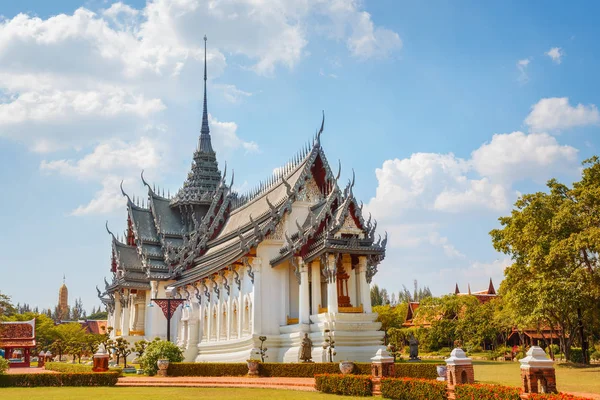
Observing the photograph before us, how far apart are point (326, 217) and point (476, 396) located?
1354 cm

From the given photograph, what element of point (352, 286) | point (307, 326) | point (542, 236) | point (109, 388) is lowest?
point (109, 388)

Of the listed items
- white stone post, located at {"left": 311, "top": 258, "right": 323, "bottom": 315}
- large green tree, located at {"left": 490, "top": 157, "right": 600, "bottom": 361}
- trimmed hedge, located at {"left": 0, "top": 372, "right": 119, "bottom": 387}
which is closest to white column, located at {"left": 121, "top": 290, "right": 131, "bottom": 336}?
trimmed hedge, located at {"left": 0, "top": 372, "right": 119, "bottom": 387}

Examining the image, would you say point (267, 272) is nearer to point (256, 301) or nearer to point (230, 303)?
point (256, 301)

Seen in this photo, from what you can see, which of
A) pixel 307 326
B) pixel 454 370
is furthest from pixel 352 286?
pixel 454 370

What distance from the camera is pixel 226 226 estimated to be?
34.0 meters

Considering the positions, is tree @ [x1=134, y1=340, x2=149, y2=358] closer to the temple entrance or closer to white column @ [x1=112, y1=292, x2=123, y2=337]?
the temple entrance

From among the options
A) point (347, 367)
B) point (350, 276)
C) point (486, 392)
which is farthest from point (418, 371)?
point (350, 276)

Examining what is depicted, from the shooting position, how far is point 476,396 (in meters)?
10.9

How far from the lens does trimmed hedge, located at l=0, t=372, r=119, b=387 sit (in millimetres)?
19828

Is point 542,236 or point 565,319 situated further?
point 565,319

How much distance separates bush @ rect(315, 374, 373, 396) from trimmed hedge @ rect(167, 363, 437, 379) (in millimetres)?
2254

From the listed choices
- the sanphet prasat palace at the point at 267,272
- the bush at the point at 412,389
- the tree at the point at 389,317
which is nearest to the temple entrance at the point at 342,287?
the sanphet prasat palace at the point at 267,272

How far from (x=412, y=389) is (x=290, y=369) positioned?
25.5 ft

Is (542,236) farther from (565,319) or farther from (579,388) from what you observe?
(579,388)
